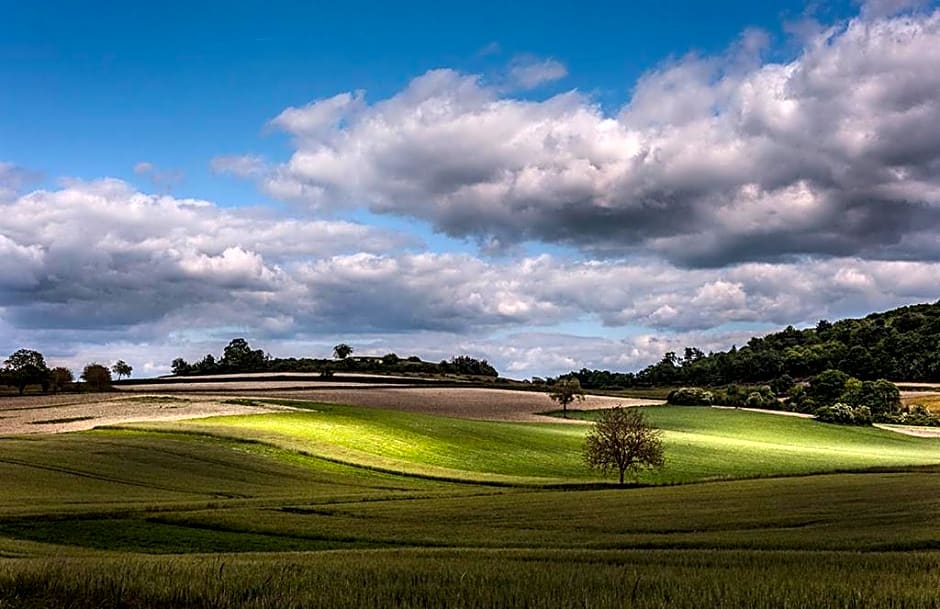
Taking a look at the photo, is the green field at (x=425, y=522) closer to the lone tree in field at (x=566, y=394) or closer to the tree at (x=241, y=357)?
the lone tree in field at (x=566, y=394)

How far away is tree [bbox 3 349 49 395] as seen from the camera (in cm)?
9832

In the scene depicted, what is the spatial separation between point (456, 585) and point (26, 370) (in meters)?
101

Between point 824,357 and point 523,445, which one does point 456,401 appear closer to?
point 523,445

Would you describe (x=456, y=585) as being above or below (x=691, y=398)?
above

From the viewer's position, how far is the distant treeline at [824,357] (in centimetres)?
13525

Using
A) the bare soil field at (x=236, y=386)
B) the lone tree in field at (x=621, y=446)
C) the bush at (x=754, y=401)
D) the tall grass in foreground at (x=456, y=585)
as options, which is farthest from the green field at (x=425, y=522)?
the bush at (x=754, y=401)

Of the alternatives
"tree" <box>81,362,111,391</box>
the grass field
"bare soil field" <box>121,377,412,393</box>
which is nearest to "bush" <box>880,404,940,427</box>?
the grass field

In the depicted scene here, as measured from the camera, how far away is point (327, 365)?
145750 millimetres

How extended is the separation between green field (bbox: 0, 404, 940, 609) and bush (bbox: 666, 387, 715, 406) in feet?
130

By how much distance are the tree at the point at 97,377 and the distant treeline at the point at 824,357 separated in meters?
78.6

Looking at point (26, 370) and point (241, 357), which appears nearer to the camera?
point (26, 370)

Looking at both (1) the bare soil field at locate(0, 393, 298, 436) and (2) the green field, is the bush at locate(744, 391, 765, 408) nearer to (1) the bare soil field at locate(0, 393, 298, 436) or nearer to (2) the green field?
(2) the green field

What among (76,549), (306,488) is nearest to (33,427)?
(306,488)

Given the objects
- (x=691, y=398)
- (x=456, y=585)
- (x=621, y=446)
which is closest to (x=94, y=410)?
(x=621, y=446)
